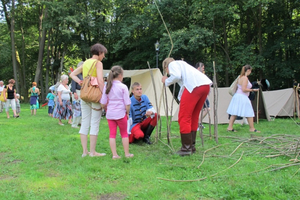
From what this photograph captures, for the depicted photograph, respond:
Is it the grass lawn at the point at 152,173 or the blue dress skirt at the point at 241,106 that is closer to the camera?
the grass lawn at the point at 152,173

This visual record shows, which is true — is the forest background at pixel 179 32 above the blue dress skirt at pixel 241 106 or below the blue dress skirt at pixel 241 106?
above

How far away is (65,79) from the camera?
6246mm

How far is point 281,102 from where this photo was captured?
875 cm

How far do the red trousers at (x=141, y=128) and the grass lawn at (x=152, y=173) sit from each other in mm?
263

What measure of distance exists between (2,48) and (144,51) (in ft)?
39.3

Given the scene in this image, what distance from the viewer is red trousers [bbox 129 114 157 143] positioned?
426cm

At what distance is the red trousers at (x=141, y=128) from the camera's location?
4262 millimetres

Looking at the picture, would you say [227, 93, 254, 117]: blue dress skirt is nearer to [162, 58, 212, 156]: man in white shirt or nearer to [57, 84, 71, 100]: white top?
[162, 58, 212, 156]: man in white shirt

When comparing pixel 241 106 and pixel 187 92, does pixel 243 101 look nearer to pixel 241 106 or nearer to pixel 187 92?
pixel 241 106

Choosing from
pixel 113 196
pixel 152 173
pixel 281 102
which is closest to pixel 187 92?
pixel 152 173

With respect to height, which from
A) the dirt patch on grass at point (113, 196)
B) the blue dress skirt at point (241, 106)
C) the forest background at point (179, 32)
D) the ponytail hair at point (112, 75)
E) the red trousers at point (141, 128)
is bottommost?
the dirt patch on grass at point (113, 196)

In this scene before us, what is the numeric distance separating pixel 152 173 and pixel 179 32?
12850mm

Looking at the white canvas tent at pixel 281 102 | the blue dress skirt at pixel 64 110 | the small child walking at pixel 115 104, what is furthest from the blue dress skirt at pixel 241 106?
the blue dress skirt at pixel 64 110

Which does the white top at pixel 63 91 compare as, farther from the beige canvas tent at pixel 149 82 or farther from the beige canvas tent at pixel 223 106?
the beige canvas tent at pixel 149 82
